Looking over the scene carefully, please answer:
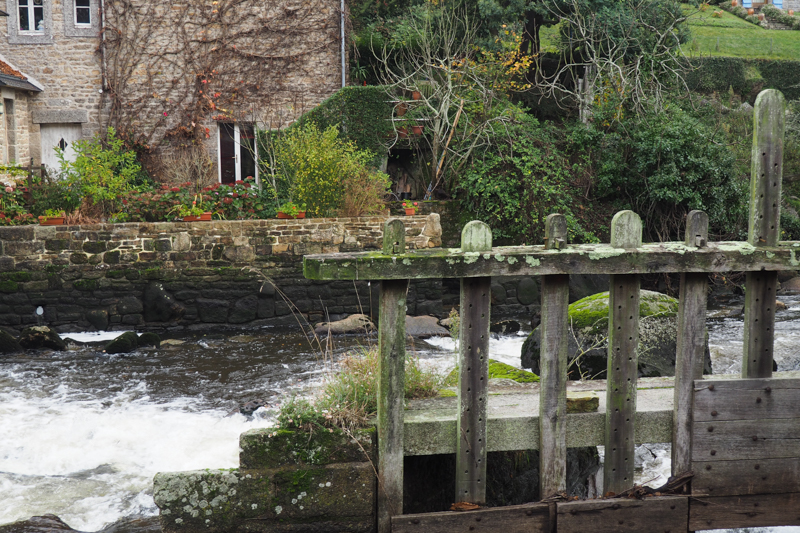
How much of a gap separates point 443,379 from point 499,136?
1093cm

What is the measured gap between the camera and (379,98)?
15.8 m

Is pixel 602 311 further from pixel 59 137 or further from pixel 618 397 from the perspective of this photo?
pixel 59 137

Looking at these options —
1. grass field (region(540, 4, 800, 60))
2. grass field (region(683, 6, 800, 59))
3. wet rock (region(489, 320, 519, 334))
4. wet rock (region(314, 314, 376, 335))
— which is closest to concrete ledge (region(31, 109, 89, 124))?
wet rock (region(314, 314, 376, 335))

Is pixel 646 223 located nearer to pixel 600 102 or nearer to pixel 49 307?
pixel 600 102

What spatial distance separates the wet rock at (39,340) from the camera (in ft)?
35.7

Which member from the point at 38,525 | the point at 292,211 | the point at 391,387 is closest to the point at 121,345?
the point at 292,211

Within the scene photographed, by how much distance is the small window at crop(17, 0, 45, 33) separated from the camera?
16.2m

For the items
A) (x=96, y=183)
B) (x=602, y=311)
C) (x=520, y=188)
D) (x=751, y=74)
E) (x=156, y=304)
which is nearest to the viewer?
(x=602, y=311)

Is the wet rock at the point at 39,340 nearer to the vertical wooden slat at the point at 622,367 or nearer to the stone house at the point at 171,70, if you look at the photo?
the stone house at the point at 171,70

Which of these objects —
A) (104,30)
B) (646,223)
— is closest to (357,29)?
(104,30)

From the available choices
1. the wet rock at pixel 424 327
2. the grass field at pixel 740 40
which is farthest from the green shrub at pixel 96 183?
the grass field at pixel 740 40

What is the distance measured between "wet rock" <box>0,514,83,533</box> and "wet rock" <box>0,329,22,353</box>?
6377 millimetres

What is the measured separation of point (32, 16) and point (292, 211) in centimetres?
877

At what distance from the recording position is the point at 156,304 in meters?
12.2
